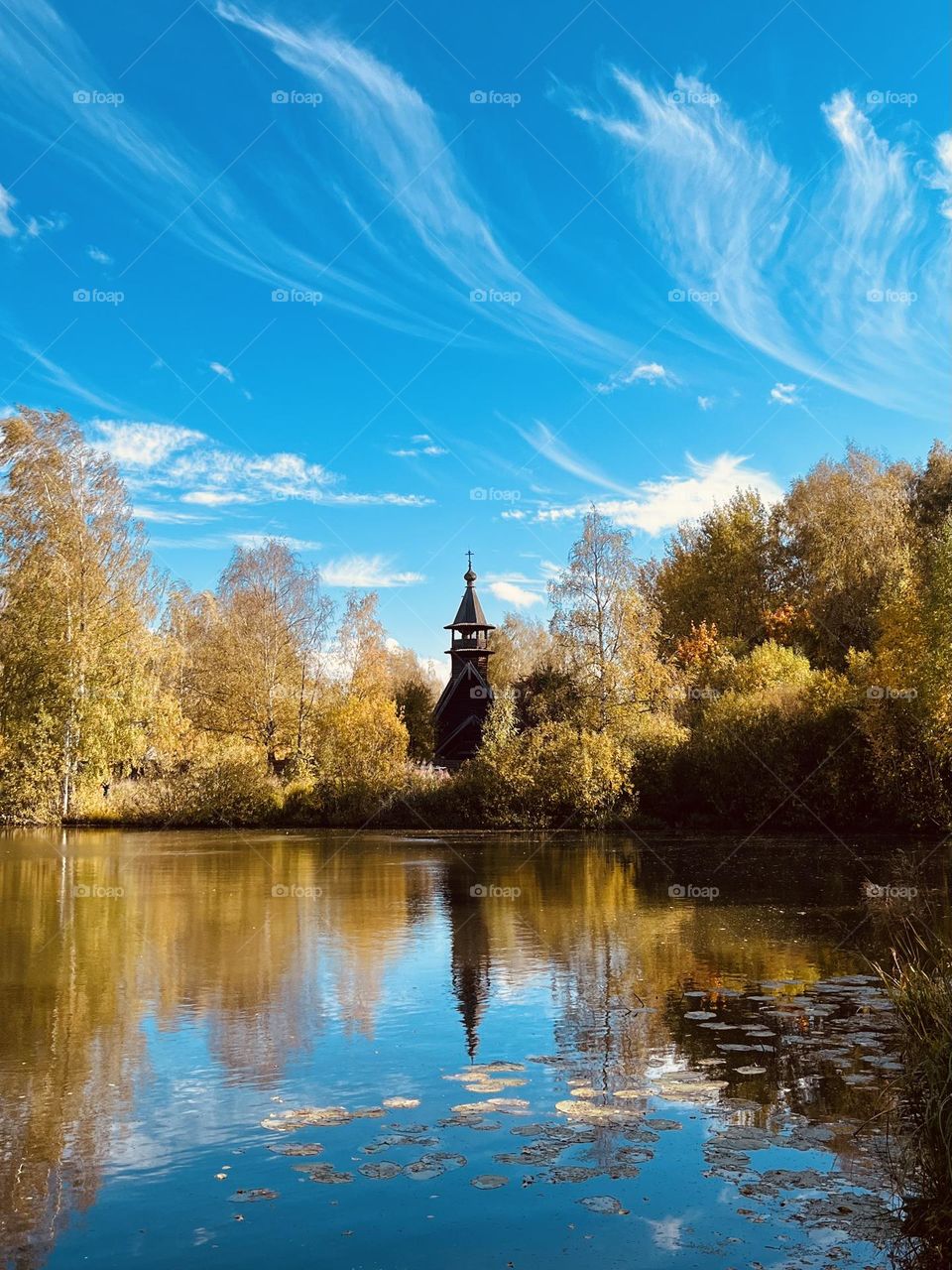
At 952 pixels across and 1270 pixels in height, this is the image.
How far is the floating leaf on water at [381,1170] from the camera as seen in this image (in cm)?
585

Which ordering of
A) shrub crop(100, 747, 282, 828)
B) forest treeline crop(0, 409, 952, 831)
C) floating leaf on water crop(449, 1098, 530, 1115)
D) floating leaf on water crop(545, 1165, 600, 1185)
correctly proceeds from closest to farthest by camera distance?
floating leaf on water crop(545, 1165, 600, 1185)
floating leaf on water crop(449, 1098, 530, 1115)
forest treeline crop(0, 409, 952, 831)
shrub crop(100, 747, 282, 828)

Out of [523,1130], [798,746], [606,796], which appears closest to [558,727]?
[606,796]

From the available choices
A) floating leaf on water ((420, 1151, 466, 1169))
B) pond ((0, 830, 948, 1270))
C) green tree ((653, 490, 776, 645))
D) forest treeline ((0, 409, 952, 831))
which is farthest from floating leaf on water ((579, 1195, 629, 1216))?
green tree ((653, 490, 776, 645))

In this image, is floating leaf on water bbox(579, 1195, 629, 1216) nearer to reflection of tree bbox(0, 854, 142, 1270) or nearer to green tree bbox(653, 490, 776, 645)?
reflection of tree bbox(0, 854, 142, 1270)

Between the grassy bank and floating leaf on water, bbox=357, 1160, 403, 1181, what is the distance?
2.62 meters

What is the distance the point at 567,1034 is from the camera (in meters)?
8.72

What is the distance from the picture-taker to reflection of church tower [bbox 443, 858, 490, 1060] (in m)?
9.61

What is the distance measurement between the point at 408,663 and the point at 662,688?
58223 millimetres

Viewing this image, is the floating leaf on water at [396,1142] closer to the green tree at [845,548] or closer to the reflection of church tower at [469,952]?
the reflection of church tower at [469,952]

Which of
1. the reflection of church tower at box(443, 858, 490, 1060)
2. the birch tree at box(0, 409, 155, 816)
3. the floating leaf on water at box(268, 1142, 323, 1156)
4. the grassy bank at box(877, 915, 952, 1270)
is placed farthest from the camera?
the birch tree at box(0, 409, 155, 816)

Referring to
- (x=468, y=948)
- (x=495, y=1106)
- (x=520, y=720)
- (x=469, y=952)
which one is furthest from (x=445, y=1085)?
(x=520, y=720)

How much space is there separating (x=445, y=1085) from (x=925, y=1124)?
10.9 feet

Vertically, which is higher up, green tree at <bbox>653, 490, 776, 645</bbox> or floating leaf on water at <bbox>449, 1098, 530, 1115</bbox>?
green tree at <bbox>653, 490, 776, 645</bbox>

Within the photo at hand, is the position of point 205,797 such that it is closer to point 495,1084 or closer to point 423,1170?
point 495,1084
